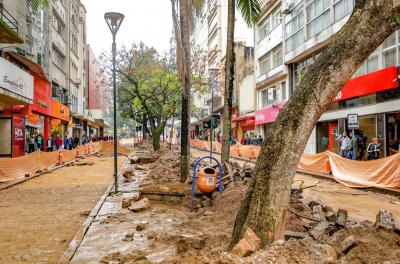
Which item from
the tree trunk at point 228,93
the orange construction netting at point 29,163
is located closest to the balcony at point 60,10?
the orange construction netting at point 29,163

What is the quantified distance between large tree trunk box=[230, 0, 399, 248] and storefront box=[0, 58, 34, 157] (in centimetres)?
1424

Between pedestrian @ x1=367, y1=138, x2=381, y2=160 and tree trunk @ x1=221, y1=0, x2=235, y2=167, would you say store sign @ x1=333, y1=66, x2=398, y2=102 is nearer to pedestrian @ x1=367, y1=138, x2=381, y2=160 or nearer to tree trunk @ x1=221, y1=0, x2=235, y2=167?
pedestrian @ x1=367, y1=138, x2=381, y2=160

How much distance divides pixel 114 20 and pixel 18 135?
1463 centimetres

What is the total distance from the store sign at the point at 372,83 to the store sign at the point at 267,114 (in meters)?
9.02

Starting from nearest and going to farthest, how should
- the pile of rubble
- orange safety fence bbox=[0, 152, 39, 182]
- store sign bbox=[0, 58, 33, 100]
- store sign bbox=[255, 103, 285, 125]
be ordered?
the pile of rubble, orange safety fence bbox=[0, 152, 39, 182], store sign bbox=[0, 58, 33, 100], store sign bbox=[255, 103, 285, 125]

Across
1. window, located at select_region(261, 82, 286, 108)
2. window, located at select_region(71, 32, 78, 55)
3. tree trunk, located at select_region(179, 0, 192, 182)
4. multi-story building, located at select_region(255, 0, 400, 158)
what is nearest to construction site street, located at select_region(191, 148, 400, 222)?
multi-story building, located at select_region(255, 0, 400, 158)

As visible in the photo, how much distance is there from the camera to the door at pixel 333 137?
939 inches

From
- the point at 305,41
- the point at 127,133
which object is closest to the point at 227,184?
the point at 305,41

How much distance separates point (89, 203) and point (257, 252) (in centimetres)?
690

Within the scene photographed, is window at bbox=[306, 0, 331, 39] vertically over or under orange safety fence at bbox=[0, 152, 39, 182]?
over

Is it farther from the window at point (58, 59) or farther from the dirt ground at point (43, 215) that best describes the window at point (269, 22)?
the dirt ground at point (43, 215)

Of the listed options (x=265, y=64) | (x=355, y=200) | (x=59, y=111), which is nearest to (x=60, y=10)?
(x=59, y=111)

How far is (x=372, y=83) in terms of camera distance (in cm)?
1892

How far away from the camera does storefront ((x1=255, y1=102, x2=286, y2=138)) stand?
Answer: 31228mm
